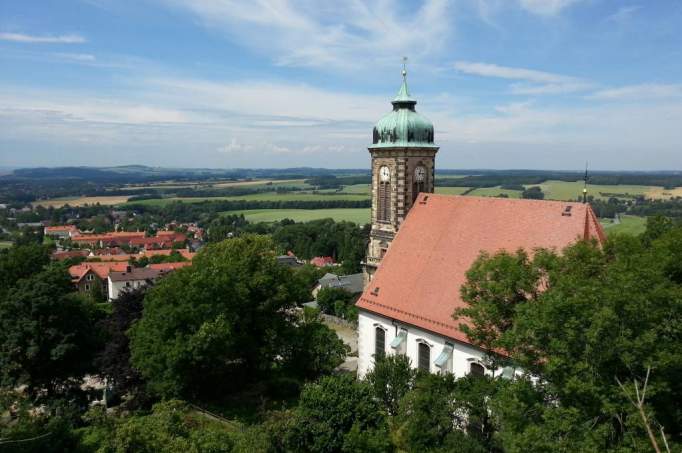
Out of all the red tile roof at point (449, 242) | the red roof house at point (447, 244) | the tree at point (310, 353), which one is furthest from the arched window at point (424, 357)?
the tree at point (310, 353)

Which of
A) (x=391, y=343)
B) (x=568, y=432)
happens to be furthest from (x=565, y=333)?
(x=391, y=343)

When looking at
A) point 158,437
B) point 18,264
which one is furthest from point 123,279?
point 158,437

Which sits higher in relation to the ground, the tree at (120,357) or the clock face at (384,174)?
the clock face at (384,174)

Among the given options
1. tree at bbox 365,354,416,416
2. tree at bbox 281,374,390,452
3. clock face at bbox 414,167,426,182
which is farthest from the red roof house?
tree at bbox 281,374,390,452

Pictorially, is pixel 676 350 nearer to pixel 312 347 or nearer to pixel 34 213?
pixel 312 347

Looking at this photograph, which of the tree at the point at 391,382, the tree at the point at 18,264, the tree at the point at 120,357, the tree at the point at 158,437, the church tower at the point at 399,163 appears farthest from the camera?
the tree at the point at 18,264

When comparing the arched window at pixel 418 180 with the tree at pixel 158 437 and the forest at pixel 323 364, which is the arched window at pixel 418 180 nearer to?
the forest at pixel 323 364
